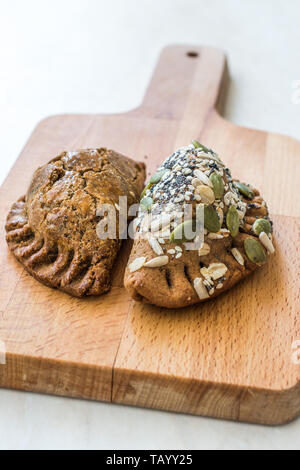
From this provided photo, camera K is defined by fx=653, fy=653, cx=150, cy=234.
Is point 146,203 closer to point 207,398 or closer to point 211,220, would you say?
point 211,220

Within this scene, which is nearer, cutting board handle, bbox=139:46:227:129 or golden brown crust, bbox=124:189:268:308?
golden brown crust, bbox=124:189:268:308

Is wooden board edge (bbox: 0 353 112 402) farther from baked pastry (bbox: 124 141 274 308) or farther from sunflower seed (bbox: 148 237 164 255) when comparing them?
sunflower seed (bbox: 148 237 164 255)

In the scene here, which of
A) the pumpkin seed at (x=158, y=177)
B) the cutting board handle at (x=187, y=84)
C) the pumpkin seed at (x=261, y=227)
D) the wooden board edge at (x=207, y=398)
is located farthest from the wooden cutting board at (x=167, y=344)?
the cutting board handle at (x=187, y=84)

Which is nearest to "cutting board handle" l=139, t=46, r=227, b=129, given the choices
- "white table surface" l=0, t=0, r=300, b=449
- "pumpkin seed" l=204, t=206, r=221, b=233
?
"white table surface" l=0, t=0, r=300, b=449

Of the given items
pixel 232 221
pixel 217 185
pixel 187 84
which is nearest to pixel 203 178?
pixel 217 185

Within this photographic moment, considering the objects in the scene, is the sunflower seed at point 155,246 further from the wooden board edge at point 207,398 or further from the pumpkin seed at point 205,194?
the wooden board edge at point 207,398

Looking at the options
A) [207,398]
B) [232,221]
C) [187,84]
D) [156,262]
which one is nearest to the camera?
[207,398]

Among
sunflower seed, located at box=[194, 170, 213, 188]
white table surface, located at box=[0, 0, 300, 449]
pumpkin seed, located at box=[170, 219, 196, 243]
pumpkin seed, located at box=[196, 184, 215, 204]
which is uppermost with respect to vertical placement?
sunflower seed, located at box=[194, 170, 213, 188]

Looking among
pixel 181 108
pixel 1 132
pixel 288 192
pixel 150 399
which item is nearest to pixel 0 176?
pixel 1 132
